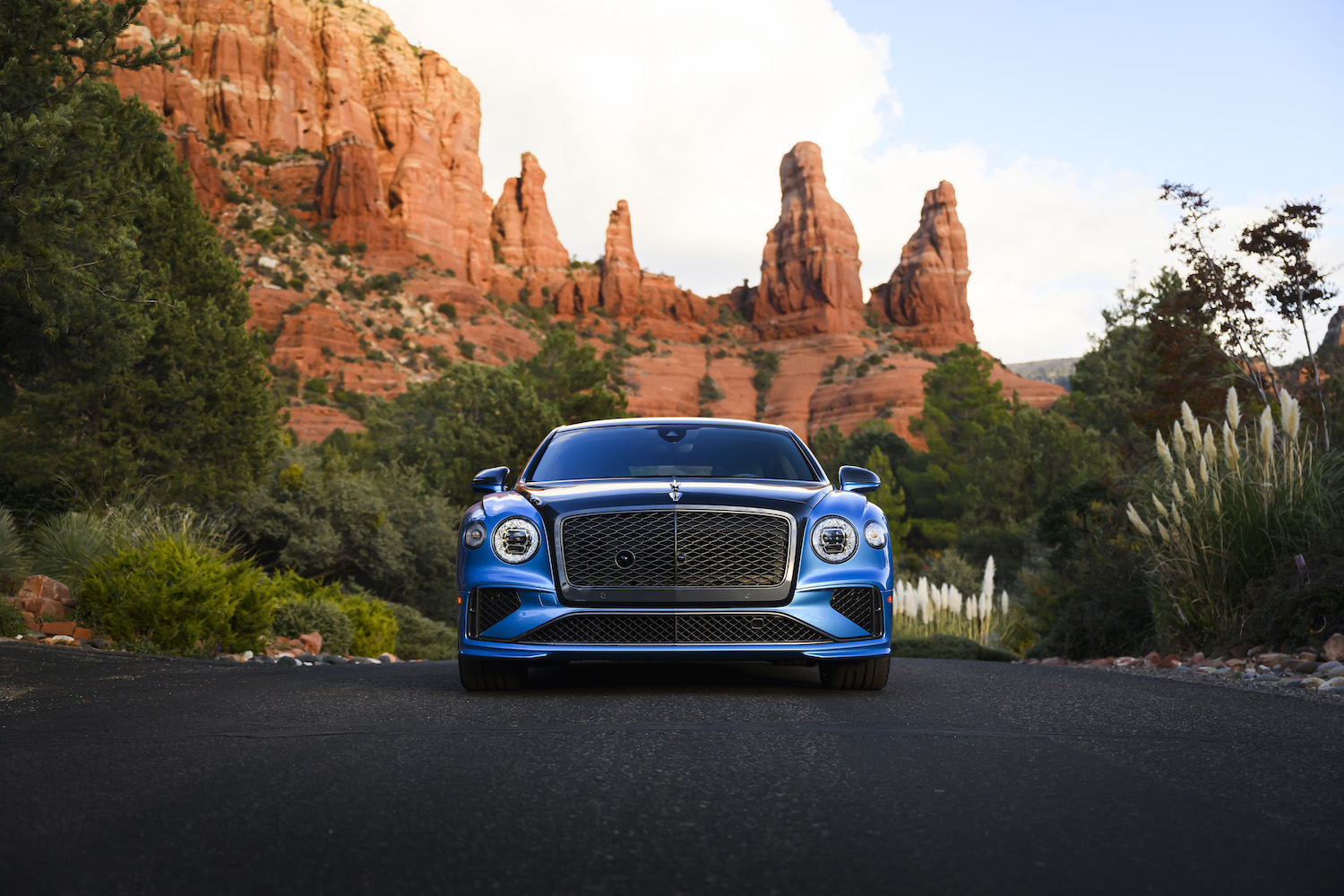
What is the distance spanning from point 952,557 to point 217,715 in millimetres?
28555

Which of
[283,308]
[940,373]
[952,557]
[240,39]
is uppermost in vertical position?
[240,39]

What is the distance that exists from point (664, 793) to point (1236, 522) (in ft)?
25.0

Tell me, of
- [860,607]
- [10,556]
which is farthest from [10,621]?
[860,607]

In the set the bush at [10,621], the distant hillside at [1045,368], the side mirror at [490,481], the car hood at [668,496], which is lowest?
the bush at [10,621]

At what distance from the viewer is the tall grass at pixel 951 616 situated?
1697cm

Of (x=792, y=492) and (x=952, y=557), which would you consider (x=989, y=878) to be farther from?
(x=952, y=557)

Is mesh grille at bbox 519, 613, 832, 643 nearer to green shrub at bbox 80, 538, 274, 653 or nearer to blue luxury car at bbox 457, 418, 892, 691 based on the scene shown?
blue luxury car at bbox 457, 418, 892, 691

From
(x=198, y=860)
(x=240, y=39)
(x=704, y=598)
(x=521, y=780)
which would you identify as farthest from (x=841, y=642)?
(x=240, y=39)

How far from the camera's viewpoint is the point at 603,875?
248 cm

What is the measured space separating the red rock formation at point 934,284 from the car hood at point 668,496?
114835mm

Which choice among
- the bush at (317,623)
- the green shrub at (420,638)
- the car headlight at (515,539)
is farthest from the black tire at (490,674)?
the green shrub at (420,638)

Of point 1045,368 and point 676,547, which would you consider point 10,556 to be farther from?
point 1045,368

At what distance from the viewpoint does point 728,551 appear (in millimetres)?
5922

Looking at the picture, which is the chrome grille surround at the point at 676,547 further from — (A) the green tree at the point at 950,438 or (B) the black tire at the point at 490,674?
(A) the green tree at the point at 950,438
